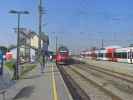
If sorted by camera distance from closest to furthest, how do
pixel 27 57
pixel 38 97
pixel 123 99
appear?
pixel 38 97 → pixel 123 99 → pixel 27 57

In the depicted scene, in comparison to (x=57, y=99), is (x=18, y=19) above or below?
above

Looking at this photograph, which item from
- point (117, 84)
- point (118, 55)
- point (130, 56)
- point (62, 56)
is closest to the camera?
point (117, 84)

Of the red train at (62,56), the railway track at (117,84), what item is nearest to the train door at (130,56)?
the red train at (62,56)

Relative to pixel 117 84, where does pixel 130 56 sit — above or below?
above

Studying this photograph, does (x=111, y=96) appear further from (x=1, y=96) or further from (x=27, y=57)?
(x=27, y=57)

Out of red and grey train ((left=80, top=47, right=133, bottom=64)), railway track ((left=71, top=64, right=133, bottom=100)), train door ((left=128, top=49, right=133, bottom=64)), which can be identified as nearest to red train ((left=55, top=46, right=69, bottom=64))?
red and grey train ((left=80, top=47, right=133, bottom=64))

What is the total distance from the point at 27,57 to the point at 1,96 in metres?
68.9

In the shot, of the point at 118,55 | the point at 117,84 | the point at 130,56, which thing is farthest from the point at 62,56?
the point at 117,84

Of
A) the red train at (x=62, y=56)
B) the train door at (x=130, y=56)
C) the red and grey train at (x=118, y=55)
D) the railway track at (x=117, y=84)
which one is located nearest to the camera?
the railway track at (x=117, y=84)

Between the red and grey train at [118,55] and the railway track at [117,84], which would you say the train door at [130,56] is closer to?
the red and grey train at [118,55]

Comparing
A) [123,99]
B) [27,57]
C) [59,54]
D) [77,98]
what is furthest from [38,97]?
[27,57]

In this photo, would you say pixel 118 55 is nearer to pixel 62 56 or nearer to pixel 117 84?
pixel 62 56

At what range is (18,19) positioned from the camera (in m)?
30.6

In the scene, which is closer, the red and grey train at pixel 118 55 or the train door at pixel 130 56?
the train door at pixel 130 56
